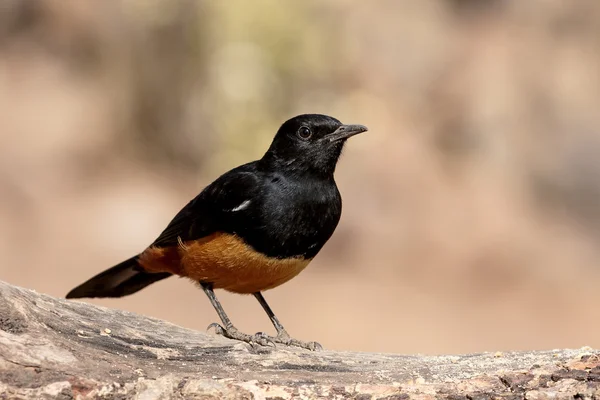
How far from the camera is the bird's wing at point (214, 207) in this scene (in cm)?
571

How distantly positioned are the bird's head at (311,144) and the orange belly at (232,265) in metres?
0.65

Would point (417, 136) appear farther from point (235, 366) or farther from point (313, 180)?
point (235, 366)

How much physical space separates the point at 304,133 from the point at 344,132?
0.91 feet

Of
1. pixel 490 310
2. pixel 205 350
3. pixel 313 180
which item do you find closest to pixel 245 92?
pixel 490 310

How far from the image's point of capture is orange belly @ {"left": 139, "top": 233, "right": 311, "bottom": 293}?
5.46m

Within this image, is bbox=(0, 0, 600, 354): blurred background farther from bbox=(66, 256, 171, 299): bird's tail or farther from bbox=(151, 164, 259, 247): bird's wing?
bbox=(151, 164, 259, 247): bird's wing

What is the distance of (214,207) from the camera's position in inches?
230

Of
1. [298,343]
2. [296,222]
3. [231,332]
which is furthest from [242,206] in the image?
[298,343]

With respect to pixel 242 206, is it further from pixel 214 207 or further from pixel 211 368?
pixel 211 368

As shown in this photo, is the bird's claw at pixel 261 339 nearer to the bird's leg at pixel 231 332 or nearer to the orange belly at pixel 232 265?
the bird's leg at pixel 231 332

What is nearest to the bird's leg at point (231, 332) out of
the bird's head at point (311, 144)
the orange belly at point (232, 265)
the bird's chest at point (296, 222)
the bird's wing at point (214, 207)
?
the orange belly at point (232, 265)

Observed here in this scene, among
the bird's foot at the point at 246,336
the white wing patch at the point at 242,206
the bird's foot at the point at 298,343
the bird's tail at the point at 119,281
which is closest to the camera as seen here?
the bird's foot at the point at 246,336

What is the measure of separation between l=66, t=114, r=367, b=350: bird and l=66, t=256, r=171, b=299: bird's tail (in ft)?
1.36

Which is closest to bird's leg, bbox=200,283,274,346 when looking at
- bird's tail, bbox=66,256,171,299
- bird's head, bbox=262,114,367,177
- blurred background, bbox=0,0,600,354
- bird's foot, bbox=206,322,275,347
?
bird's foot, bbox=206,322,275,347
